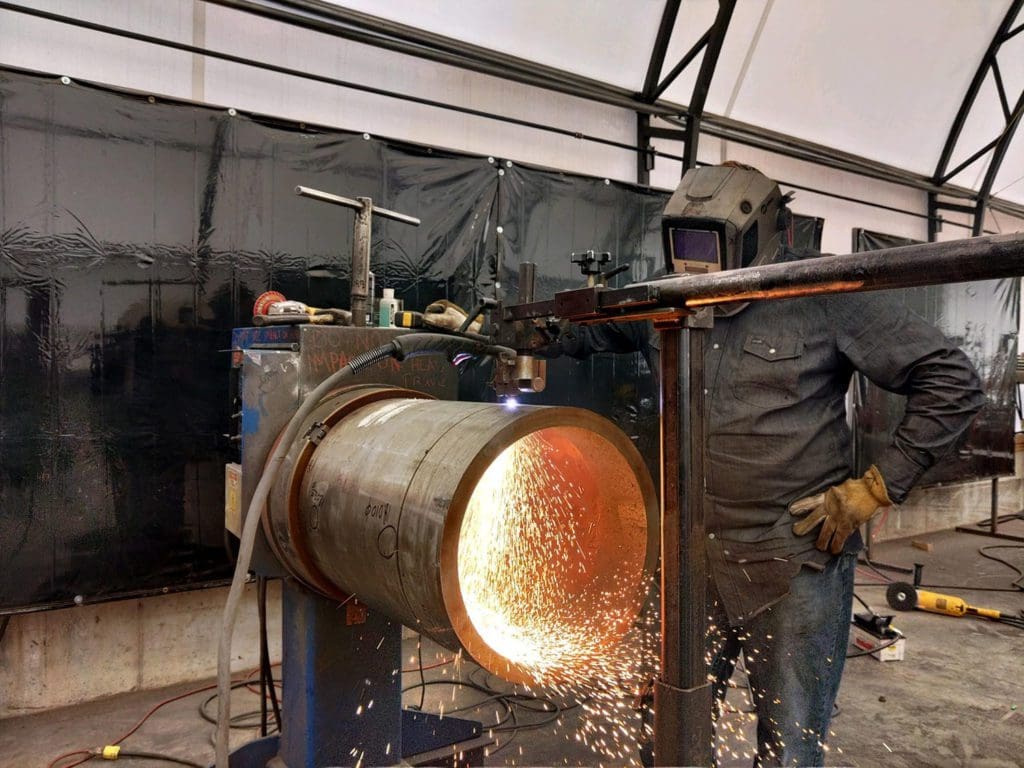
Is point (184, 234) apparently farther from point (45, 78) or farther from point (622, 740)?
point (622, 740)

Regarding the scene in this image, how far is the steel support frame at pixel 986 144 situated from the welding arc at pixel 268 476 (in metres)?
5.81

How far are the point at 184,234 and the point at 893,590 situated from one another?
4.07 meters

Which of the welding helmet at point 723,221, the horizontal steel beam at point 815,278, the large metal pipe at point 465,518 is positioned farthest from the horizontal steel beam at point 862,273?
the welding helmet at point 723,221

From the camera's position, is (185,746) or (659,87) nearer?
(185,746)

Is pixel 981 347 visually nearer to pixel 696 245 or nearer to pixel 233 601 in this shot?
pixel 696 245

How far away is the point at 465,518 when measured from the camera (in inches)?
42.5

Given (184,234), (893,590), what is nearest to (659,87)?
(184,234)

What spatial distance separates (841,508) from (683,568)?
1.00 m

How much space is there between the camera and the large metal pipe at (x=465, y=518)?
79cm

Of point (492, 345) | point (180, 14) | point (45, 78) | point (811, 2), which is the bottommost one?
point (492, 345)

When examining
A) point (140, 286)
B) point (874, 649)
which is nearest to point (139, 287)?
point (140, 286)

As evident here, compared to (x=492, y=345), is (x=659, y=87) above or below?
above

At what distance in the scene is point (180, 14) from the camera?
2.73 m

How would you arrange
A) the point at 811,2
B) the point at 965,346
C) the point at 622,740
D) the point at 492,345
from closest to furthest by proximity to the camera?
the point at 492,345
the point at 622,740
the point at 811,2
the point at 965,346
